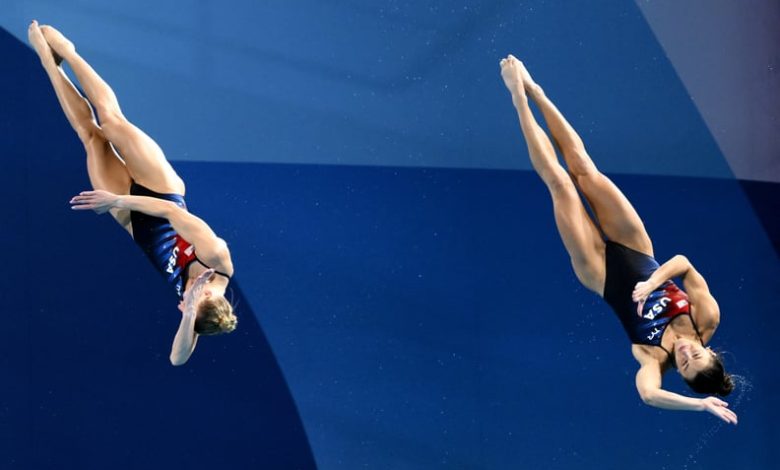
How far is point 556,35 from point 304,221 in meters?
1.83

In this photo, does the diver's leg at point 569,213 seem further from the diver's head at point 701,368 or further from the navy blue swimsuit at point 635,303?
the diver's head at point 701,368

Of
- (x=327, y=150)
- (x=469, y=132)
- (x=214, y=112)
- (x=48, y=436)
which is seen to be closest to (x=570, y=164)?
(x=469, y=132)

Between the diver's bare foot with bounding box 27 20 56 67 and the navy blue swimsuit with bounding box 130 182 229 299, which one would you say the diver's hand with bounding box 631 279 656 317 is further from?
the diver's bare foot with bounding box 27 20 56 67

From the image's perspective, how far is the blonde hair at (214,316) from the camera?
4422 millimetres

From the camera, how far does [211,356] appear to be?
17.2 feet

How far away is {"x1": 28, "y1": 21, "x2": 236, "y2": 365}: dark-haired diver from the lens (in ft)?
14.6

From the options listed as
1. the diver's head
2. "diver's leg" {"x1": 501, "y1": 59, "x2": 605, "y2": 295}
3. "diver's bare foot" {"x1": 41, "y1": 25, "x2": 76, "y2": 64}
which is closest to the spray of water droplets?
the diver's head

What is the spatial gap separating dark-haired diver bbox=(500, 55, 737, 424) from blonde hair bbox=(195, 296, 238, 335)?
66.3 inches

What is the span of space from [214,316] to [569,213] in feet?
5.87

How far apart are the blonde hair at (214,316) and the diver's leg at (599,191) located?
188cm

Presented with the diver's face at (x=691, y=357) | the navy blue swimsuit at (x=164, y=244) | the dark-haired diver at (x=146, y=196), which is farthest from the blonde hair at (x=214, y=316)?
the diver's face at (x=691, y=357)

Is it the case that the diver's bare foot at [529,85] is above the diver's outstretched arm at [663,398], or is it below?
above

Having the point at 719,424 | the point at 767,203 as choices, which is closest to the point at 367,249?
the point at 719,424

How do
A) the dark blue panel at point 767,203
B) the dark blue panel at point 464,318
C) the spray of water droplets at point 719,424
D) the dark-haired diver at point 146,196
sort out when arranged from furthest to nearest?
1. the dark blue panel at point 767,203
2. the spray of water droplets at point 719,424
3. the dark blue panel at point 464,318
4. the dark-haired diver at point 146,196
